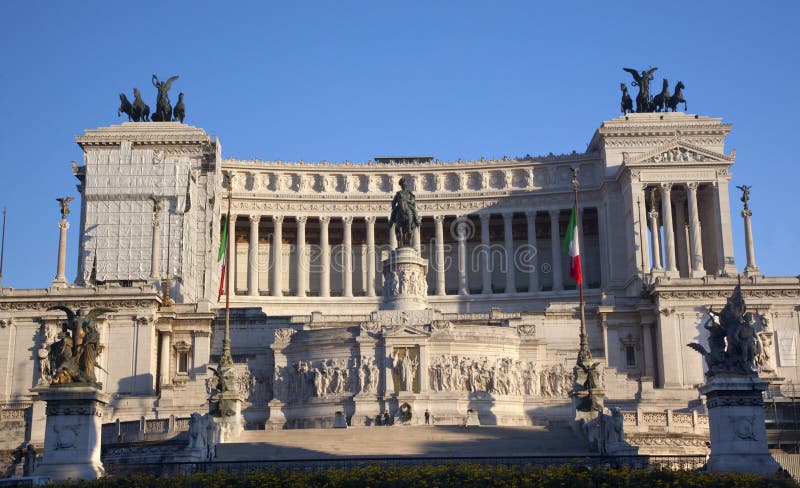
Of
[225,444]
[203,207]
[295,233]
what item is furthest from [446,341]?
[295,233]

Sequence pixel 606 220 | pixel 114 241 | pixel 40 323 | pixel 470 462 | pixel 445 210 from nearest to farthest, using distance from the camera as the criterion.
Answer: pixel 470 462
pixel 40 323
pixel 114 241
pixel 606 220
pixel 445 210

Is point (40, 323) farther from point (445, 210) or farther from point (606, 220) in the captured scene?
point (606, 220)

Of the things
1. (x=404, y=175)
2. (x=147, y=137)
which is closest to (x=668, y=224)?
(x=404, y=175)

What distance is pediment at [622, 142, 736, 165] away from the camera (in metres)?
77.4

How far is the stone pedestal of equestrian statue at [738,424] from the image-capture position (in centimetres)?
3103

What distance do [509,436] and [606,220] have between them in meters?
41.5

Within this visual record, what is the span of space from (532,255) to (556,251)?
2665 millimetres

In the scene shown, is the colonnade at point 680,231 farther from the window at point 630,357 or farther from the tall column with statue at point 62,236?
the tall column with statue at point 62,236

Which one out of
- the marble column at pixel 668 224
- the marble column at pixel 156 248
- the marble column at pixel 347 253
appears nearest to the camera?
the marble column at pixel 156 248

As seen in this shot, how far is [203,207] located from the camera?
260 feet

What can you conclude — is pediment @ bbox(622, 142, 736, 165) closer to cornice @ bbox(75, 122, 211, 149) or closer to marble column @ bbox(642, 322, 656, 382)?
marble column @ bbox(642, 322, 656, 382)

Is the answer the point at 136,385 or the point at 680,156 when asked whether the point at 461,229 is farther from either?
the point at 136,385

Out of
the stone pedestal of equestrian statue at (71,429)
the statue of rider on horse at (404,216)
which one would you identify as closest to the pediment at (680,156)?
the statue of rider on horse at (404,216)

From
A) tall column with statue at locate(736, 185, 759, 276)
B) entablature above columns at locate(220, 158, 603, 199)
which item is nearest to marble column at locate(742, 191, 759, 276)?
tall column with statue at locate(736, 185, 759, 276)
